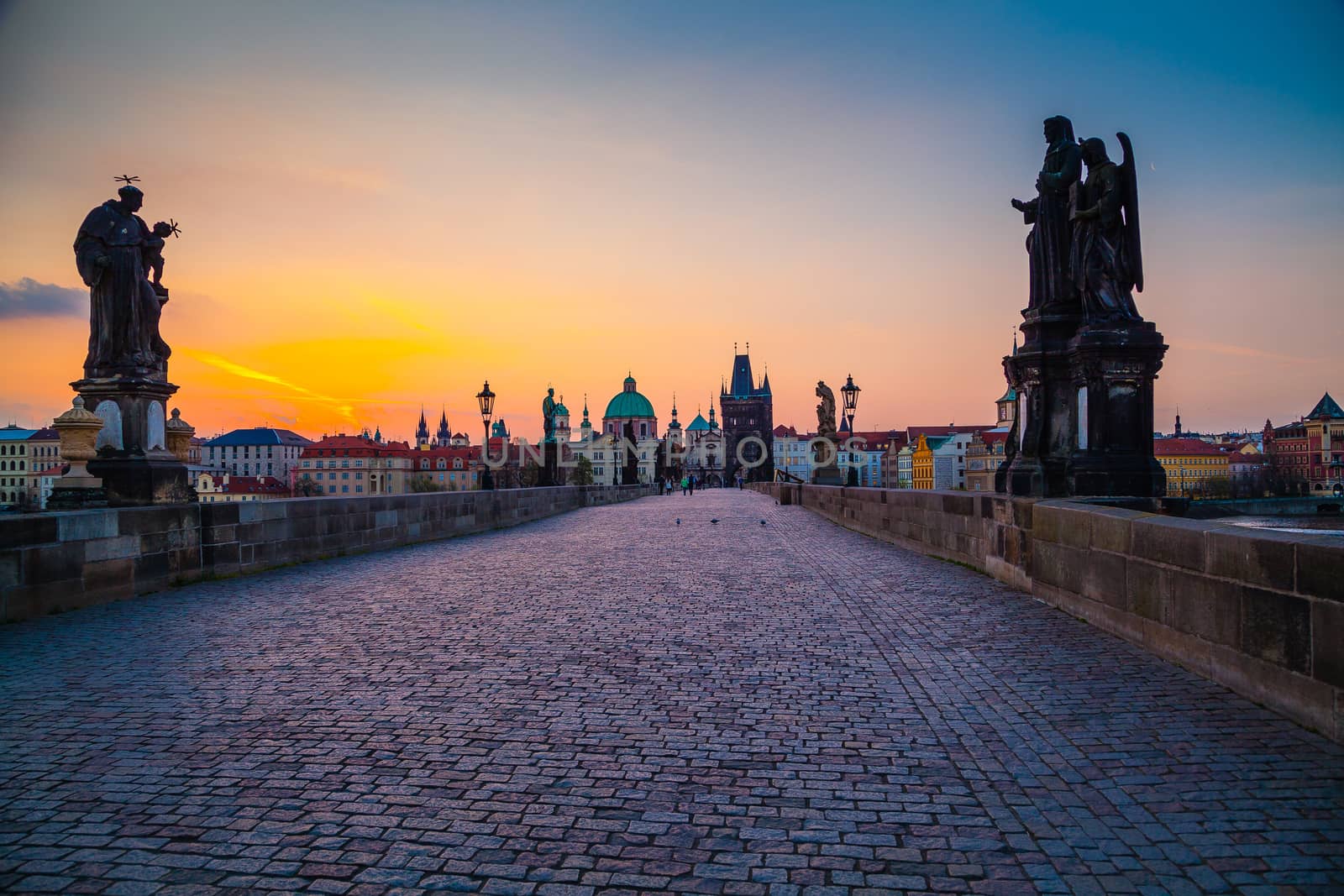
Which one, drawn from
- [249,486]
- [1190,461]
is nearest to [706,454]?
[249,486]

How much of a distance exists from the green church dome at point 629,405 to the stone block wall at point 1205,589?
530 feet

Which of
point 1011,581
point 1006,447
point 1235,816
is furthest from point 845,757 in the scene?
point 1006,447

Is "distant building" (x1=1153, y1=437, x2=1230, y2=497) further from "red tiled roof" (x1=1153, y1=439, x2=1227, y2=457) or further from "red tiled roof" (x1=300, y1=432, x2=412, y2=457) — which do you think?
"red tiled roof" (x1=300, y1=432, x2=412, y2=457)

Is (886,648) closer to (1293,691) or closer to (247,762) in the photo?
(1293,691)

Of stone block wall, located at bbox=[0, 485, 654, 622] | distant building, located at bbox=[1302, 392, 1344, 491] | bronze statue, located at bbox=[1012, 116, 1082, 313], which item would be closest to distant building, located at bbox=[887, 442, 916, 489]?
distant building, located at bbox=[1302, 392, 1344, 491]

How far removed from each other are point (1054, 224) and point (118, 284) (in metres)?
12.1

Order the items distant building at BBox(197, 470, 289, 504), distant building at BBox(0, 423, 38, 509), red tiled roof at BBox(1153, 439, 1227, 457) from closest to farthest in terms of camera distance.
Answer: red tiled roof at BBox(1153, 439, 1227, 457) < distant building at BBox(0, 423, 38, 509) < distant building at BBox(197, 470, 289, 504)

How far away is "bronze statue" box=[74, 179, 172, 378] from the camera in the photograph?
35.6 ft

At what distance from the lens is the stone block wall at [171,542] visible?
7.10 m

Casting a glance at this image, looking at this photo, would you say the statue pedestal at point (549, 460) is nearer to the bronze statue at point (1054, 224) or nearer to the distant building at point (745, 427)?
the bronze statue at point (1054, 224)

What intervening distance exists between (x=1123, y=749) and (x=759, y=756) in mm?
1661

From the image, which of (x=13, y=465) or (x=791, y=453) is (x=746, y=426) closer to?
(x=791, y=453)

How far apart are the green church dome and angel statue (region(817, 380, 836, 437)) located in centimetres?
13300

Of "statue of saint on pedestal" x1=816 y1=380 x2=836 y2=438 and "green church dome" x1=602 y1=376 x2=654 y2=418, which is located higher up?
"green church dome" x1=602 y1=376 x2=654 y2=418
